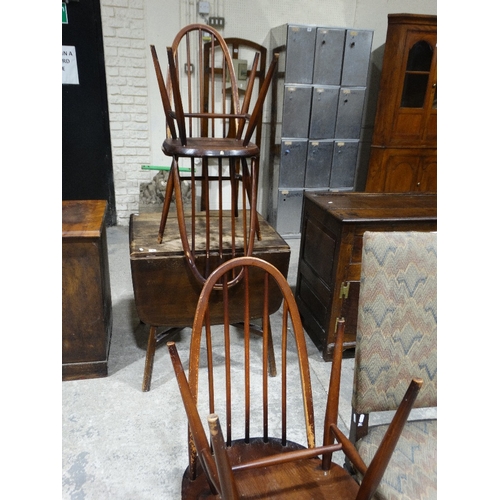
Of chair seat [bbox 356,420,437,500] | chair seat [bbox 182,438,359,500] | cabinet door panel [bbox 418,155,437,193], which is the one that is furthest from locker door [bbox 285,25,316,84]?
chair seat [bbox 182,438,359,500]

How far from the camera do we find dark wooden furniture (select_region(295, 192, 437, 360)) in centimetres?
188

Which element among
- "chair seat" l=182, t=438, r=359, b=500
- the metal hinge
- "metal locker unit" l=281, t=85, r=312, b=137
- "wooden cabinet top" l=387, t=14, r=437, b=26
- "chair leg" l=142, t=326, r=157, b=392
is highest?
"wooden cabinet top" l=387, t=14, r=437, b=26

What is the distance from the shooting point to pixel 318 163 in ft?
12.1


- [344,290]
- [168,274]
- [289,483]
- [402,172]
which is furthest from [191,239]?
[402,172]

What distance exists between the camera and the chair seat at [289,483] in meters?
0.92

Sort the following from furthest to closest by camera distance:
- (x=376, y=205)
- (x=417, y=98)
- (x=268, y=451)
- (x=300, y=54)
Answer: (x=417, y=98)
(x=300, y=54)
(x=376, y=205)
(x=268, y=451)

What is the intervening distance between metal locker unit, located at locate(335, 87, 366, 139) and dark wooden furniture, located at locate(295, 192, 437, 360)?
149 cm

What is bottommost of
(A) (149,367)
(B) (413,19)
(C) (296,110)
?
(A) (149,367)

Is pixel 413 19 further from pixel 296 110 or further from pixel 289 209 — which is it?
pixel 289 209

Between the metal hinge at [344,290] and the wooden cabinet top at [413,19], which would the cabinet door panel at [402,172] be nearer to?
the wooden cabinet top at [413,19]

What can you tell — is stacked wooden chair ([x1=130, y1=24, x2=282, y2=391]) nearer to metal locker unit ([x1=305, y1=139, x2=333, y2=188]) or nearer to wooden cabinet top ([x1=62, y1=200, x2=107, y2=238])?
wooden cabinet top ([x1=62, y1=200, x2=107, y2=238])

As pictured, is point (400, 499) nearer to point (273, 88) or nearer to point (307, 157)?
point (307, 157)

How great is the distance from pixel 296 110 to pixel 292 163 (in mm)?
450
